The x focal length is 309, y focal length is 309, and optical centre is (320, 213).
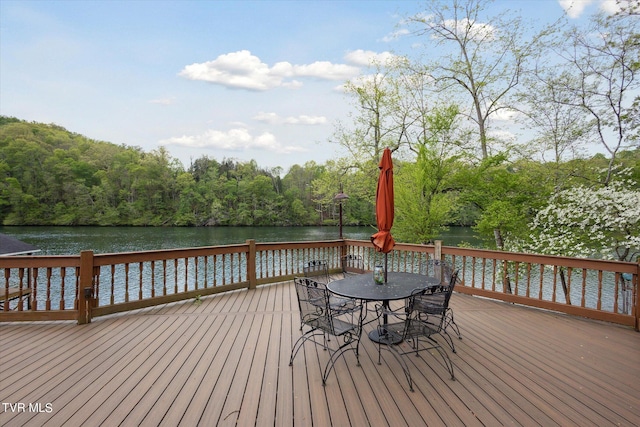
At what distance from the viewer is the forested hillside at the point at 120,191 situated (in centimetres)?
3644

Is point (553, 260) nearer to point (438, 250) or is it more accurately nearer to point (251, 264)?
point (438, 250)

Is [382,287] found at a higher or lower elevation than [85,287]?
higher

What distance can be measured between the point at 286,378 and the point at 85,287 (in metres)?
3.04

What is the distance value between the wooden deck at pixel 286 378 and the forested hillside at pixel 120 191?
29.0m

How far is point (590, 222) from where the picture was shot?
7645 mm

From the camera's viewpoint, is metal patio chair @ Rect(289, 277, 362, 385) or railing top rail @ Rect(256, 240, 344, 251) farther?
railing top rail @ Rect(256, 240, 344, 251)

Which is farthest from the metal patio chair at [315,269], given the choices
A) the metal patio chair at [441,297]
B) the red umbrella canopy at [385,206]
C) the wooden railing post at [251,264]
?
the wooden railing post at [251,264]

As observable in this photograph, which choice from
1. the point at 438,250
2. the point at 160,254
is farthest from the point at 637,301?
the point at 160,254

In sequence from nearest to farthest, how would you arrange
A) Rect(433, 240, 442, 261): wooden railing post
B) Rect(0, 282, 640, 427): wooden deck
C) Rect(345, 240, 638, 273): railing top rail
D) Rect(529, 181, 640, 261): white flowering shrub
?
Rect(0, 282, 640, 427): wooden deck, Rect(345, 240, 638, 273): railing top rail, Rect(433, 240, 442, 261): wooden railing post, Rect(529, 181, 640, 261): white flowering shrub

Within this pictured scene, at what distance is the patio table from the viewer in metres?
2.93

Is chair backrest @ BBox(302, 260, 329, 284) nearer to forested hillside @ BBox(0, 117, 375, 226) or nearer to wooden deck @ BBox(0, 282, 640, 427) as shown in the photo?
wooden deck @ BBox(0, 282, 640, 427)

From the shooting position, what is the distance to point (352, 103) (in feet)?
53.4

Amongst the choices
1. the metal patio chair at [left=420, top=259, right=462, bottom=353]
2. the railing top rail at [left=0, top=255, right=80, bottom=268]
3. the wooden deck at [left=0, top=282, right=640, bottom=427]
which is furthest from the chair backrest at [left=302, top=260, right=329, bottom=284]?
the railing top rail at [left=0, top=255, right=80, bottom=268]

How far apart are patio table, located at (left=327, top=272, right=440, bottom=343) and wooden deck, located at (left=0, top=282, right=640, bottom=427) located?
602 millimetres
